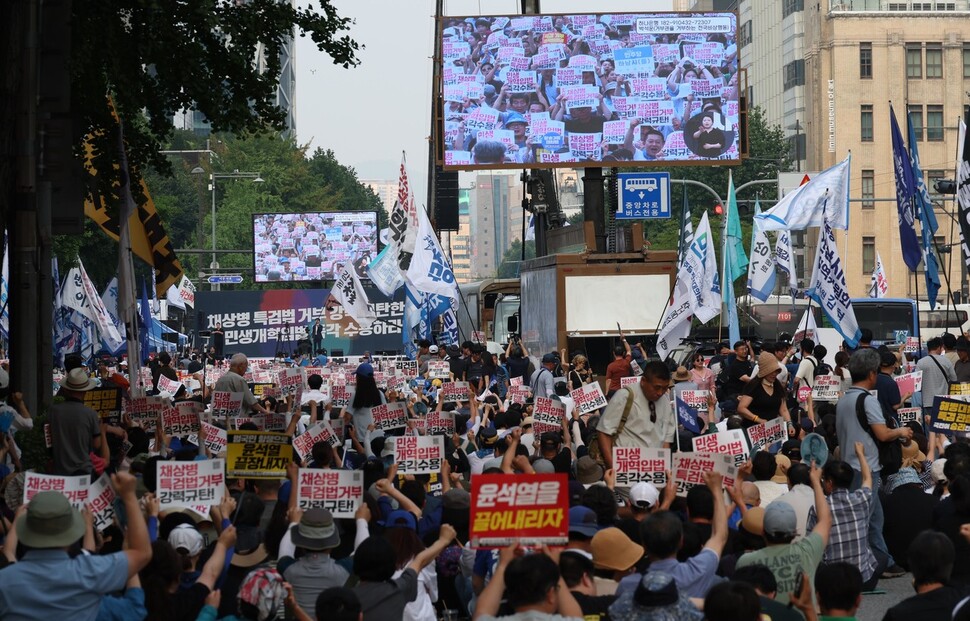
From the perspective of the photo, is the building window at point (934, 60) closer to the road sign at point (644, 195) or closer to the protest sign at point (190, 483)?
the road sign at point (644, 195)

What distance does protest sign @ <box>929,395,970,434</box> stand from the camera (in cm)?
1149

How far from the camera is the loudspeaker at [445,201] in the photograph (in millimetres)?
57562

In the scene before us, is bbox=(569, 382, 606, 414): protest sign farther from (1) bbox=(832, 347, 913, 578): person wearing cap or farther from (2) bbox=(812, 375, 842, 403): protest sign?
(1) bbox=(832, 347, 913, 578): person wearing cap

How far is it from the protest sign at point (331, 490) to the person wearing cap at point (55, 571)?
7.17 feet

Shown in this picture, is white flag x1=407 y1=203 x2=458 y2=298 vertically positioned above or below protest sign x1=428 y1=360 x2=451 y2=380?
above

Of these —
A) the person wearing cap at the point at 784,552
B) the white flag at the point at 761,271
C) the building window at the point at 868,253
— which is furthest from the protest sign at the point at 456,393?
the building window at the point at 868,253

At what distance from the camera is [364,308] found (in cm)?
3222

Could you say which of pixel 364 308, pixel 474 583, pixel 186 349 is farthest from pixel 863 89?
pixel 474 583

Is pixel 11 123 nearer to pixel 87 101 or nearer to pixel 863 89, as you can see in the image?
pixel 87 101

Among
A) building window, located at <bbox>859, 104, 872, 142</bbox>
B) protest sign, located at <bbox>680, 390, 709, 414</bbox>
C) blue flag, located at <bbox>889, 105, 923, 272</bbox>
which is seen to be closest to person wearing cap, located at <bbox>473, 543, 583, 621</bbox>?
protest sign, located at <bbox>680, 390, 709, 414</bbox>

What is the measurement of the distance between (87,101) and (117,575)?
15.8 meters

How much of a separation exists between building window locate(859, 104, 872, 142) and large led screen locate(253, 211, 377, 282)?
23.8 meters

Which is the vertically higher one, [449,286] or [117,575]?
[449,286]

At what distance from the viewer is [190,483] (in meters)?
8.59
